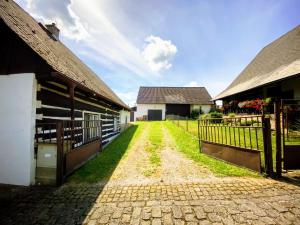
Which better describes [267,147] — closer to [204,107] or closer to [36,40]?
[36,40]

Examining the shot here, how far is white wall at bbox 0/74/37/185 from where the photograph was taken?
4191mm

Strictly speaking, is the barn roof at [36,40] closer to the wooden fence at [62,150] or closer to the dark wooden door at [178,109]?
the wooden fence at [62,150]

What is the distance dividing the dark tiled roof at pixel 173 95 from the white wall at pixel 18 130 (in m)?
26.9

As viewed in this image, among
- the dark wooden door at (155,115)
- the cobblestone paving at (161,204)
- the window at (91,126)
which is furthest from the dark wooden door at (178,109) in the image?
the cobblestone paving at (161,204)

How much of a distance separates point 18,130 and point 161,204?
371 centimetres

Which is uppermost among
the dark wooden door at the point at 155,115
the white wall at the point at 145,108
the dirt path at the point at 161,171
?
the white wall at the point at 145,108

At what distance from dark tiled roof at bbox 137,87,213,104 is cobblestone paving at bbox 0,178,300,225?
27147mm

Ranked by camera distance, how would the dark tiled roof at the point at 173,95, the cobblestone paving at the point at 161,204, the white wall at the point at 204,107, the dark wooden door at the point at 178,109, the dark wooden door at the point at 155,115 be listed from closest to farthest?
1. the cobblestone paving at the point at 161,204
2. the white wall at the point at 204,107
3. the dark wooden door at the point at 178,109
4. the dark wooden door at the point at 155,115
5. the dark tiled roof at the point at 173,95

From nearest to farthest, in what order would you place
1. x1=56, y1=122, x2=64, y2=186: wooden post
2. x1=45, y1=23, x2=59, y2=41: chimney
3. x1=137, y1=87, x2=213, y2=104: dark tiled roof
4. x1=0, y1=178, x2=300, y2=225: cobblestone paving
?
x1=0, y1=178, x2=300, y2=225: cobblestone paving → x1=56, y1=122, x2=64, y2=186: wooden post → x1=45, y1=23, x2=59, y2=41: chimney → x1=137, y1=87, x2=213, y2=104: dark tiled roof

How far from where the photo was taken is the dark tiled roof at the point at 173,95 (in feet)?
102

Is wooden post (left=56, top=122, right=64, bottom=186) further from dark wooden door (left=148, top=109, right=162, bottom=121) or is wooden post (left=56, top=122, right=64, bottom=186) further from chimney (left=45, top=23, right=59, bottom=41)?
dark wooden door (left=148, top=109, right=162, bottom=121)

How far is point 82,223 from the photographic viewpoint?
2.70 meters

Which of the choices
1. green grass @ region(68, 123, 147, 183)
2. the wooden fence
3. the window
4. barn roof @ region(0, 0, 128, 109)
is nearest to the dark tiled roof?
the window

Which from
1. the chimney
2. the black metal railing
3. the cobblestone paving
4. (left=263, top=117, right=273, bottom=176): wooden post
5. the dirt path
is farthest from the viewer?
the chimney
